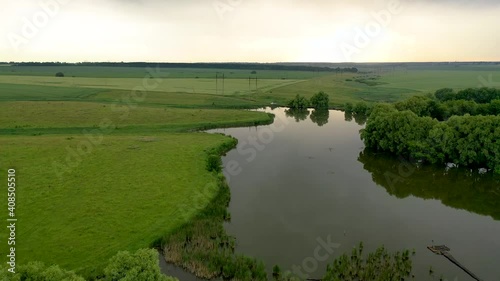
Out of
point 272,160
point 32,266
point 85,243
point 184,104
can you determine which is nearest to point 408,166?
point 272,160

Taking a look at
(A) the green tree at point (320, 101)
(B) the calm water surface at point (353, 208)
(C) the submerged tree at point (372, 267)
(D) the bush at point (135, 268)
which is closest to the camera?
(D) the bush at point (135, 268)

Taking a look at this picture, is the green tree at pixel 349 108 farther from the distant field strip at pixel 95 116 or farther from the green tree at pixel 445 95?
the distant field strip at pixel 95 116

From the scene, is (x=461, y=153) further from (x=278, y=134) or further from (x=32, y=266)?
(x=32, y=266)

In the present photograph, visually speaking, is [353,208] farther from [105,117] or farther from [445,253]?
[105,117]

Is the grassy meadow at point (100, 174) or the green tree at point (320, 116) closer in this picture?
the grassy meadow at point (100, 174)

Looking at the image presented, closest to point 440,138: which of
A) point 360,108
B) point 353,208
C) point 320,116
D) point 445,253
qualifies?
point 353,208

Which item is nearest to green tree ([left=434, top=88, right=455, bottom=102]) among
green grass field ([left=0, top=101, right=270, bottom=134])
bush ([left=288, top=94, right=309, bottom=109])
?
bush ([left=288, top=94, right=309, bottom=109])

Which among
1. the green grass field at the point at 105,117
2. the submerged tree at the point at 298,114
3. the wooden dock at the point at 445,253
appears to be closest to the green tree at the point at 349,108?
the submerged tree at the point at 298,114

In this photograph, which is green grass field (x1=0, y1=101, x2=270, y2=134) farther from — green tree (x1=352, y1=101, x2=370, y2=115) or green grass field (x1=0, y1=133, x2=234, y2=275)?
green tree (x1=352, y1=101, x2=370, y2=115)

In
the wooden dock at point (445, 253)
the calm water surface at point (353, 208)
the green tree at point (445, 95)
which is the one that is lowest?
the wooden dock at point (445, 253)
